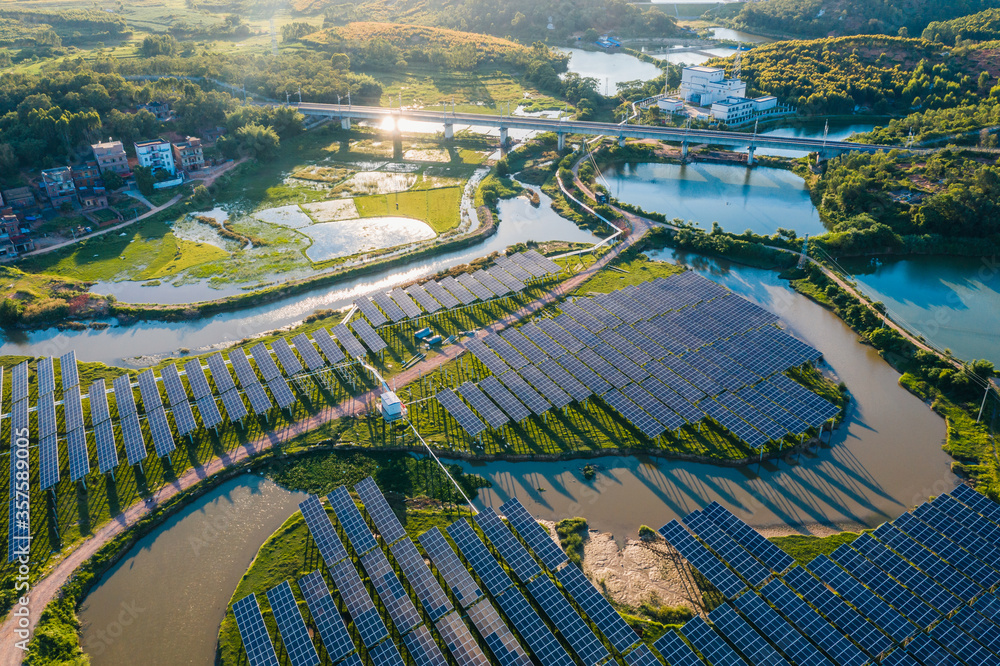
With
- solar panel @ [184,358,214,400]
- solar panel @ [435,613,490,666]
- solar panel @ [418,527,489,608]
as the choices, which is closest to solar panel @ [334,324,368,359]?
solar panel @ [184,358,214,400]

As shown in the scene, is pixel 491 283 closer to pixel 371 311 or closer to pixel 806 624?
pixel 371 311

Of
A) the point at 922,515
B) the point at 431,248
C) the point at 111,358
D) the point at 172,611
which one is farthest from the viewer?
the point at 431,248

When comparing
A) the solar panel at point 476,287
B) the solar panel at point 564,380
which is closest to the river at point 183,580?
the solar panel at point 564,380

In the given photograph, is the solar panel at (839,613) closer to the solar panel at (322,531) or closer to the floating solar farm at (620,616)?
the floating solar farm at (620,616)

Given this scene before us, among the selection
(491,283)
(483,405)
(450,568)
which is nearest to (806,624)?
(450,568)

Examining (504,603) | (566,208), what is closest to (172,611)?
(504,603)

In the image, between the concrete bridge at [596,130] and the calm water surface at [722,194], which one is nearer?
the calm water surface at [722,194]

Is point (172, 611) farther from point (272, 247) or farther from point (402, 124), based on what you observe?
point (402, 124)
